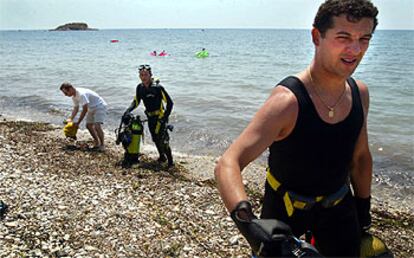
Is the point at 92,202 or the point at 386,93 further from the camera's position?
the point at 386,93

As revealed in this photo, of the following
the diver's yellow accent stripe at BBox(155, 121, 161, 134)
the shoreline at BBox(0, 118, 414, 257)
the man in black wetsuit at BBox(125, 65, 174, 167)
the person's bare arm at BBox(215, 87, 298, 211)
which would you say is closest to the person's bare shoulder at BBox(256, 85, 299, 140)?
the person's bare arm at BBox(215, 87, 298, 211)

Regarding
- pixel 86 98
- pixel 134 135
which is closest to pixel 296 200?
pixel 134 135

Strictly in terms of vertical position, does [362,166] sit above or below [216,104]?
above

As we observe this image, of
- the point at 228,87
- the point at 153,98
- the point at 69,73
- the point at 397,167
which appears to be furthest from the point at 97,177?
the point at 69,73

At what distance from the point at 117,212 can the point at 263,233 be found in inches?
169

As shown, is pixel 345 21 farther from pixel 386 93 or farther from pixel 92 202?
pixel 386 93

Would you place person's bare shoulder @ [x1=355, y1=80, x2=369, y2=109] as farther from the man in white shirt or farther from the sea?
the man in white shirt

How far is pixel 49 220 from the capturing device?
533cm

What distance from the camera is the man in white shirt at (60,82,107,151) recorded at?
31.0ft

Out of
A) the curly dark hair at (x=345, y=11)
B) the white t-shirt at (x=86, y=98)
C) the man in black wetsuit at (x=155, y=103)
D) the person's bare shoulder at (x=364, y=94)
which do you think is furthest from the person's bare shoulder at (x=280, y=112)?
the white t-shirt at (x=86, y=98)

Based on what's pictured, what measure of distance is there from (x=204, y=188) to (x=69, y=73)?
1120 inches

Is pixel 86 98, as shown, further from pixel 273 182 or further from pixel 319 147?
pixel 319 147

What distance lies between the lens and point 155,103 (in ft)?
27.3

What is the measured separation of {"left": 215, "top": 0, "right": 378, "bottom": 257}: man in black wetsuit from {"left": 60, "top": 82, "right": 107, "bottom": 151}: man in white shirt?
24.9 feet
